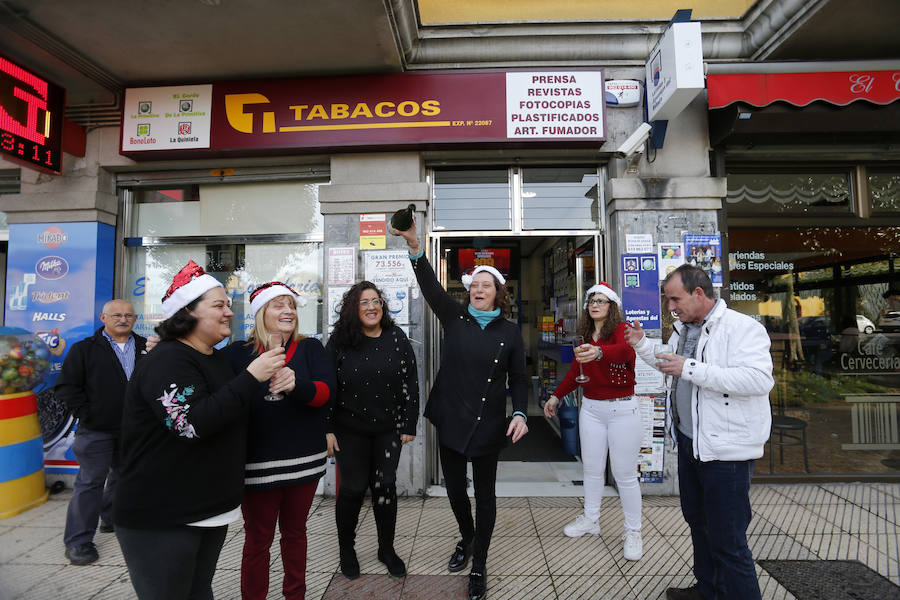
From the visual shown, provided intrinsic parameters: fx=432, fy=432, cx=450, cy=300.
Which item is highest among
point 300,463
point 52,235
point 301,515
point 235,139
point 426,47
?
point 426,47

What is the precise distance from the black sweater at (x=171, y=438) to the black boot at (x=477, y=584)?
1.71 m

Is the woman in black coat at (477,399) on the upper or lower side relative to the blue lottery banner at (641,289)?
lower

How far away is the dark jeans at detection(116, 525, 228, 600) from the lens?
162cm

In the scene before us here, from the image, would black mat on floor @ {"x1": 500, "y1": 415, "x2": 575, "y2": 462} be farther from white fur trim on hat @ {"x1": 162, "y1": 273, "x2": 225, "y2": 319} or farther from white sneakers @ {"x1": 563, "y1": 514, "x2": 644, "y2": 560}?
white fur trim on hat @ {"x1": 162, "y1": 273, "x2": 225, "y2": 319}

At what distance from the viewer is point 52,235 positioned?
4.54 meters

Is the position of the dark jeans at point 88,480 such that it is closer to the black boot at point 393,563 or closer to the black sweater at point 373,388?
the black sweater at point 373,388

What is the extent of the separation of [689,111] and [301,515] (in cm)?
490

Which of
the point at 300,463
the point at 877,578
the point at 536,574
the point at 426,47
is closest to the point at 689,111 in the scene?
the point at 426,47

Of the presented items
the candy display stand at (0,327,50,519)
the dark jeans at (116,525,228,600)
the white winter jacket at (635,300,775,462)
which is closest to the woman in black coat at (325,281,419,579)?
the dark jeans at (116,525,228,600)

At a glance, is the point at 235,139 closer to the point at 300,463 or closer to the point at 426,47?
the point at 426,47

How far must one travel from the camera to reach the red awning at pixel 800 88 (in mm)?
4020

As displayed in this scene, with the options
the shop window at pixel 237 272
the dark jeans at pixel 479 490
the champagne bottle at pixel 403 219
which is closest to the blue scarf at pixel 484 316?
the champagne bottle at pixel 403 219

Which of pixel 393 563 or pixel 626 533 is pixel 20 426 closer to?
pixel 393 563

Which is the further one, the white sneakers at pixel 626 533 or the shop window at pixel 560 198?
the shop window at pixel 560 198
